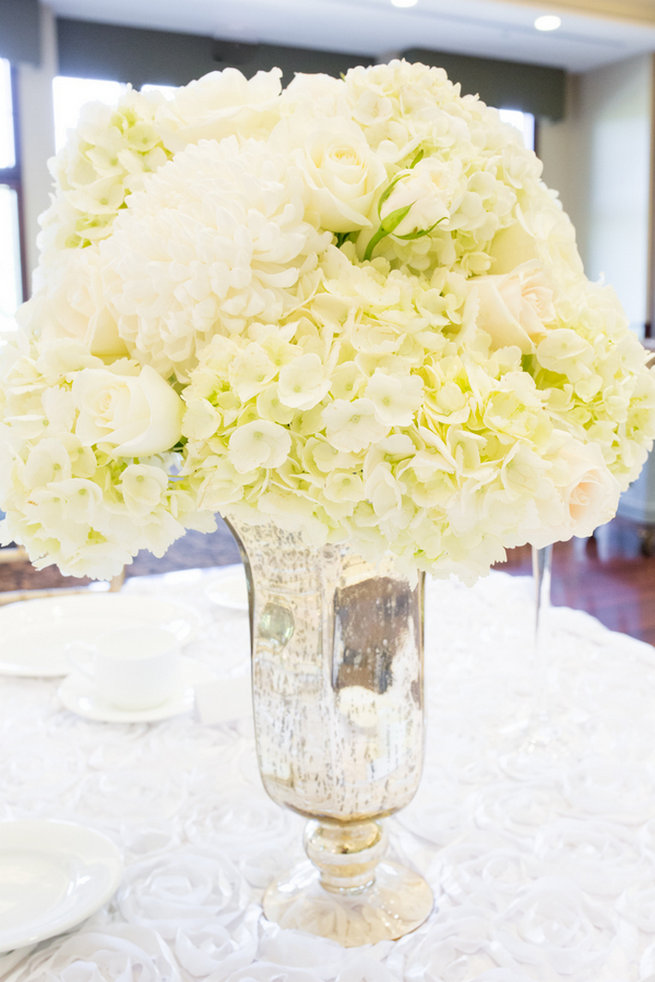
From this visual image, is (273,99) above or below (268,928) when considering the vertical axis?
above

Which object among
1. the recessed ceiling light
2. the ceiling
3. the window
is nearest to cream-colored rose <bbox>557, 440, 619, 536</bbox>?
the window

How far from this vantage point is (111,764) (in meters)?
0.96

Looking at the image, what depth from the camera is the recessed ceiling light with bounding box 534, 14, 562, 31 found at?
609cm

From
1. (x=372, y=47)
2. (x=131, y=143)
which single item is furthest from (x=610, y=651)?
(x=372, y=47)

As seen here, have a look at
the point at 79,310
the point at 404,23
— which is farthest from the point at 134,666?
the point at 404,23

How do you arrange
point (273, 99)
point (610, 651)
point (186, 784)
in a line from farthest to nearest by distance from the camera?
point (610, 651), point (186, 784), point (273, 99)

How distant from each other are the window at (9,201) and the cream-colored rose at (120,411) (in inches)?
221

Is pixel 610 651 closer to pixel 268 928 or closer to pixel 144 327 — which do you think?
pixel 268 928

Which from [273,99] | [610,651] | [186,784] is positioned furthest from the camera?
[610,651]

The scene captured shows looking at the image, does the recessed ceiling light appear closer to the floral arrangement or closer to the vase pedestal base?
the floral arrangement

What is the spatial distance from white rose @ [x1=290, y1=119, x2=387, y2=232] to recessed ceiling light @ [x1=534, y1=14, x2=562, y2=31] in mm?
6489

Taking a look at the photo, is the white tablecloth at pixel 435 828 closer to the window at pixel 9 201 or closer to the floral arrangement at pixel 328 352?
the floral arrangement at pixel 328 352

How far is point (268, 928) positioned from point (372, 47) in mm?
7126

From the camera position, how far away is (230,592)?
1470mm
